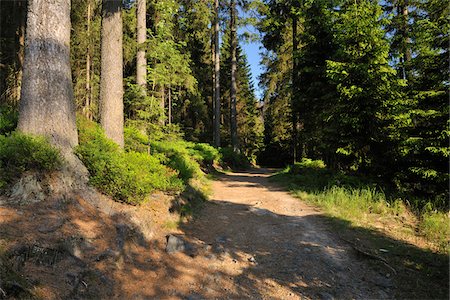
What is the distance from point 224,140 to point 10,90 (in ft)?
83.8

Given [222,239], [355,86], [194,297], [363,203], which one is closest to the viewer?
[194,297]

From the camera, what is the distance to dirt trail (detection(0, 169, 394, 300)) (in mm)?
3328

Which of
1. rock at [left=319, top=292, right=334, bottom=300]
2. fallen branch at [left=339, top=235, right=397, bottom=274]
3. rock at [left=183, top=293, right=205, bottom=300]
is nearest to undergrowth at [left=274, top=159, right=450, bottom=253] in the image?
fallen branch at [left=339, top=235, right=397, bottom=274]

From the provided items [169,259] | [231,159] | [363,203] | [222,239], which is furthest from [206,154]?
[169,259]

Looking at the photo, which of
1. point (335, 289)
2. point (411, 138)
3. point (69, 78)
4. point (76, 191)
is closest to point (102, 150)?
point (76, 191)

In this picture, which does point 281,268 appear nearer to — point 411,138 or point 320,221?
point 320,221

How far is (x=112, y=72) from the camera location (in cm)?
724

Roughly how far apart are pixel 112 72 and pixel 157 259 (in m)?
4.87

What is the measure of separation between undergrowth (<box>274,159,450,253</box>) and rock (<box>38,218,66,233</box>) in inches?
234

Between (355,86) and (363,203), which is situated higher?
(355,86)

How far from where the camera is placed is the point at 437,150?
7207mm

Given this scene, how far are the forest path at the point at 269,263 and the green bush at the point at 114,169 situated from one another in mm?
1234

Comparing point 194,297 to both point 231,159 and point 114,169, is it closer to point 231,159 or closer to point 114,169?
point 114,169

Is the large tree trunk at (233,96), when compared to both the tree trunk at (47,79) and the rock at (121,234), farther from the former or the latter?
the rock at (121,234)
